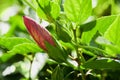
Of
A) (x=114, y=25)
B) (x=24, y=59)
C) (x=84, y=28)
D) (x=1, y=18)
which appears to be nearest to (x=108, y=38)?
(x=114, y=25)

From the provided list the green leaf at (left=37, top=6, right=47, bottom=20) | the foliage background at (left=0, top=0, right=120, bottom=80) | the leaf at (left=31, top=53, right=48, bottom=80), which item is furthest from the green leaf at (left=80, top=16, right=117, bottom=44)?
the leaf at (left=31, top=53, right=48, bottom=80)

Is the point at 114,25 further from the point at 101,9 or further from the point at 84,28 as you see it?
the point at 101,9

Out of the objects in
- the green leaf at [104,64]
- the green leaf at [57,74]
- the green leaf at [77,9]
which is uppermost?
the green leaf at [77,9]

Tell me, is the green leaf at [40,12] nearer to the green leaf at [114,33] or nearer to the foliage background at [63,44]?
the foliage background at [63,44]

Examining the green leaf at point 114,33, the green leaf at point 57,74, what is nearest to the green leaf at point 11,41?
the green leaf at point 57,74

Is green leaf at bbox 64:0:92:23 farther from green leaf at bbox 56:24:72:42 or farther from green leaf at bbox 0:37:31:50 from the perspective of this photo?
green leaf at bbox 0:37:31:50

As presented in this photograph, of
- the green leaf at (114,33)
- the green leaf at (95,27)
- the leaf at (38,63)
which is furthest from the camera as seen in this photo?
the leaf at (38,63)

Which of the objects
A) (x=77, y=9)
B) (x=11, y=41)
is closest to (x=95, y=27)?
(x=77, y=9)

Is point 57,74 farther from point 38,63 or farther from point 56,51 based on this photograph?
point 38,63
